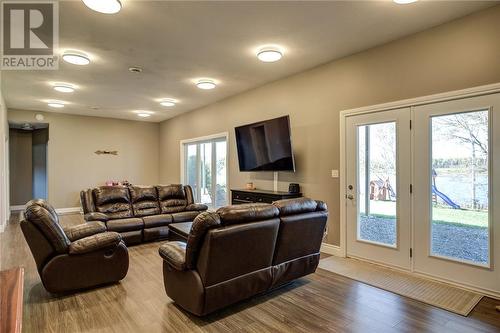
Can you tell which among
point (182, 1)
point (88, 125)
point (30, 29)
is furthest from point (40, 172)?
point (182, 1)

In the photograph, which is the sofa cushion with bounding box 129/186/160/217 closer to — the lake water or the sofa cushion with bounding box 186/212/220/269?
the sofa cushion with bounding box 186/212/220/269

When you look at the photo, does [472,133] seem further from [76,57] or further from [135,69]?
[76,57]

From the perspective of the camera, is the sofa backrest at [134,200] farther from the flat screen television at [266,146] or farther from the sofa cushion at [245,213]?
the sofa cushion at [245,213]

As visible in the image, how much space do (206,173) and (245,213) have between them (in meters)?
5.24

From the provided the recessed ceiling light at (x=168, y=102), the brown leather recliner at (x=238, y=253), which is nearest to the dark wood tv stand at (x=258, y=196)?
the brown leather recliner at (x=238, y=253)

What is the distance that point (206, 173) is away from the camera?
7.61 m

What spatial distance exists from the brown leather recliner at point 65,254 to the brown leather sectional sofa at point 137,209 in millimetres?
1700

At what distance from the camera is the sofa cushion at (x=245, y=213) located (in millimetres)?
2393

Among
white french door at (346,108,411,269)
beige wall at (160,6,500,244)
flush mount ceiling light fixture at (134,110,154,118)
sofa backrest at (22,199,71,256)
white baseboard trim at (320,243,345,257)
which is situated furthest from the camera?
flush mount ceiling light fixture at (134,110,154,118)

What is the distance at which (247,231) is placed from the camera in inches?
96.4

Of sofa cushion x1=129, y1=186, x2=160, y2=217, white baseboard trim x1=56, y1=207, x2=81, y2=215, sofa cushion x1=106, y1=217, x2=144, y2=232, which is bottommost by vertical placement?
white baseboard trim x1=56, y1=207, x2=81, y2=215

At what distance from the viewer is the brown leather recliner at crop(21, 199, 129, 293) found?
282 centimetres

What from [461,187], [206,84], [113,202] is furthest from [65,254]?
[461,187]

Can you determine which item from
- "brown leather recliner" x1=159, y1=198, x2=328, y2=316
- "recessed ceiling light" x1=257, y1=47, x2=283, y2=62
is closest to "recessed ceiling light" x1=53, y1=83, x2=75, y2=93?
"recessed ceiling light" x1=257, y1=47, x2=283, y2=62
